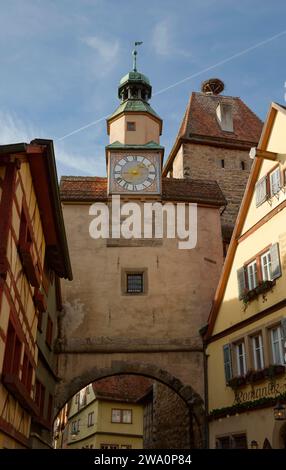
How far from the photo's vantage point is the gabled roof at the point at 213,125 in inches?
1121

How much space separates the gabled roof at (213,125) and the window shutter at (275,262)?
15943mm

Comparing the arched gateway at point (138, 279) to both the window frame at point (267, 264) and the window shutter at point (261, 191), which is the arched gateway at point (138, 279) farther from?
the window shutter at point (261, 191)

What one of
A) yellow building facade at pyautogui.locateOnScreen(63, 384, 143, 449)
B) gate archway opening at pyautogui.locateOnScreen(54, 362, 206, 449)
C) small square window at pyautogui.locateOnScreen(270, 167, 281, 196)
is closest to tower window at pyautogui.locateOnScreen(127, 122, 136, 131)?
small square window at pyautogui.locateOnScreen(270, 167, 281, 196)

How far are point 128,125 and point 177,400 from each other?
1052 cm

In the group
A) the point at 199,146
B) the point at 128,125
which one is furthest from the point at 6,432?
the point at 199,146

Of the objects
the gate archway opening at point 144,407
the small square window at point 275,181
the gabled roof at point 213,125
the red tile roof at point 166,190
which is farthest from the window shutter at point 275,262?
the gabled roof at point 213,125

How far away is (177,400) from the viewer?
791 inches

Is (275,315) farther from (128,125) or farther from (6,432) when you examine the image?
(128,125)

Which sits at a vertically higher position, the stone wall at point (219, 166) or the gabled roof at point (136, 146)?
the stone wall at point (219, 166)

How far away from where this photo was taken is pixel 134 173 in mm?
19297

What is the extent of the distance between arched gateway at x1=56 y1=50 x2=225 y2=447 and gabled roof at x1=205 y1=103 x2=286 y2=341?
59.7 inches

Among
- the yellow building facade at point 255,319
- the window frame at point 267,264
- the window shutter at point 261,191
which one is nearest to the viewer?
the yellow building facade at point 255,319

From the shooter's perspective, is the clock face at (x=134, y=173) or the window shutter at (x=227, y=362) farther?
the clock face at (x=134, y=173)

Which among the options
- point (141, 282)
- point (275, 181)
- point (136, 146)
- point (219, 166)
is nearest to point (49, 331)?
point (141, 282)
